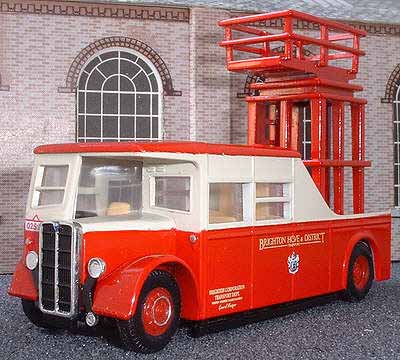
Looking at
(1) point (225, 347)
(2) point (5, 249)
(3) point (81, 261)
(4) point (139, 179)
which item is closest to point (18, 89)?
(2) point (5, 249)

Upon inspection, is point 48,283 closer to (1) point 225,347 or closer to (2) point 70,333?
(2) point 70,333

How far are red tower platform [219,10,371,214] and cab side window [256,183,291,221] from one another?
103cm

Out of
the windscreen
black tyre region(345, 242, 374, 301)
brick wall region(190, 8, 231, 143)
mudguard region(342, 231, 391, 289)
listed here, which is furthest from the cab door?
brick wall region(190, 8, 231, 143)

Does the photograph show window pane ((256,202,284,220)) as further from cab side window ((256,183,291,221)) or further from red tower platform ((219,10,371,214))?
red tower platform ((219,10,371,214))

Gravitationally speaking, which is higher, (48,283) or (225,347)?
(48,283)

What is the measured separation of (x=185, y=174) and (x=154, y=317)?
1.52 meters

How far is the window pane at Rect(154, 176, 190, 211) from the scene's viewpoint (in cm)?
680

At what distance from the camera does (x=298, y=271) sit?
7719 millimetres

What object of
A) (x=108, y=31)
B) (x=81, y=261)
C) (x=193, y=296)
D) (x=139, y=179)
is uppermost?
(x=108, y=31)

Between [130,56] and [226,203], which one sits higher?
[130,56]

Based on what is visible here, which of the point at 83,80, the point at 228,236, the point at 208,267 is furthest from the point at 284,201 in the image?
the point at 83,80

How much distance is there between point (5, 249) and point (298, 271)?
6.53m

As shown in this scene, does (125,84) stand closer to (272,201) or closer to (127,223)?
(272,201)

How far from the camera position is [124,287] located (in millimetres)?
Result: 6062
